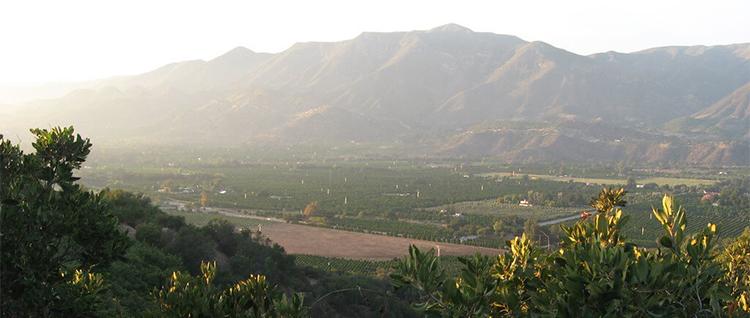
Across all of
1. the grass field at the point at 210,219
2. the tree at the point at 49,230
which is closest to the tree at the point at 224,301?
the tree at the point at 49,230

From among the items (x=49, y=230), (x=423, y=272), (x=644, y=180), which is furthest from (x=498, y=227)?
(x=644, y=180)

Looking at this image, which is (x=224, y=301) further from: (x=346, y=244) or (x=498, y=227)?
(x=498, y=227)

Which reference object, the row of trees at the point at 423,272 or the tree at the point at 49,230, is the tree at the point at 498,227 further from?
the tree at the point at 49,230

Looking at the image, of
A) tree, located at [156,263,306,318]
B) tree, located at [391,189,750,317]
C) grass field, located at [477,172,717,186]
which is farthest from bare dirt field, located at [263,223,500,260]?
grass field, located at [477,172,717,186]

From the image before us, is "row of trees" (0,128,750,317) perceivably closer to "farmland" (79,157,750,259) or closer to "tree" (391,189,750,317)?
"tree" (391,189,750,317)

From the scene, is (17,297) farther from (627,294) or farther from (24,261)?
(627,294)
